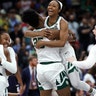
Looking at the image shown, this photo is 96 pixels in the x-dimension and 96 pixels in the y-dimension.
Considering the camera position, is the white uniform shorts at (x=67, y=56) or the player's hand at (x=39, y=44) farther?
the white uniform shorts at (x=67, y=56)

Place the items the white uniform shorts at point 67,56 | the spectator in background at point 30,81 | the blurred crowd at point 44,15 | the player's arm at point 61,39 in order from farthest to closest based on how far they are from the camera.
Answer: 1. the blurred crowd at point 44,15
2. the spectator in background at point 30,81
3. the white uniform shorts at point 67,56
4. the player's arm at point 61,39

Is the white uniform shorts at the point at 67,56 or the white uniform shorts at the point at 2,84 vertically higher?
the white uniform shorts at the point at 67,56

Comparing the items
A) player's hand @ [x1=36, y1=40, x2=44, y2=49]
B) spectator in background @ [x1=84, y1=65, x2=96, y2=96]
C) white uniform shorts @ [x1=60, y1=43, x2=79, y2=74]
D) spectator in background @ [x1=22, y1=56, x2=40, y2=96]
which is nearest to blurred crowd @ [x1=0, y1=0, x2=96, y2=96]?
spectator in background @ [x1=84, y1=65, x2=96, y2=96]

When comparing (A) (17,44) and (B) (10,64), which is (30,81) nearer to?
(B) (10,64)

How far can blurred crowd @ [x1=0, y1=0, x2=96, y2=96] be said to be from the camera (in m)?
16.3

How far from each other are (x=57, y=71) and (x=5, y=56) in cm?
94

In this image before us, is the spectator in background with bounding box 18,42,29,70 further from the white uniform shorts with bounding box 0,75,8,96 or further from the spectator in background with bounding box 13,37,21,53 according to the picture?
the white uniform shorts with bounding box 0,75,8,96

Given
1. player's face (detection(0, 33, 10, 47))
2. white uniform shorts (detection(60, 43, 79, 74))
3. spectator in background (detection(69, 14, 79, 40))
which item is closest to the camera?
white uniform shorts (detection(60, 43, 79, 74))

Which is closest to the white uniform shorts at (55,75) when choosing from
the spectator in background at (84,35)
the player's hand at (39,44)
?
the player's hand at (39,44)

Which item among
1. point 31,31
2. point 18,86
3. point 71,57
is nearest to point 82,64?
point 71,57

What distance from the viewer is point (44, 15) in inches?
744

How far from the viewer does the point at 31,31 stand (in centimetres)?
995

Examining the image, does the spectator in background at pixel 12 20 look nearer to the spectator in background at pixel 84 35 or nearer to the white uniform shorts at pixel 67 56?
the spectator in background at pixel 84 35

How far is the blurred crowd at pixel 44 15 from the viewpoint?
16.3 meters
